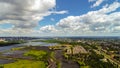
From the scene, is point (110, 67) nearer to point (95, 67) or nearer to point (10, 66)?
point (95, 67)

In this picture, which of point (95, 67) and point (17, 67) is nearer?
point (17, 67)

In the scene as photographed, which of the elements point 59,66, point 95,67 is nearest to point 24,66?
point 59,66

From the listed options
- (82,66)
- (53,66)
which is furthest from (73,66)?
(53,66)

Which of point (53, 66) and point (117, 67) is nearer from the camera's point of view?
point (53, 66)

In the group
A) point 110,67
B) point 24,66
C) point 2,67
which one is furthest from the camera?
point 110,67

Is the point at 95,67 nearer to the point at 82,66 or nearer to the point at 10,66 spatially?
the point at 82,66

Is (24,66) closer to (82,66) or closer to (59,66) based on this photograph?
(59,66)

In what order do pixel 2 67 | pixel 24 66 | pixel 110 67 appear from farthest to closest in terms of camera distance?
1. pixel 110 67
2. pixel 24 66
3. pixel 2 67
